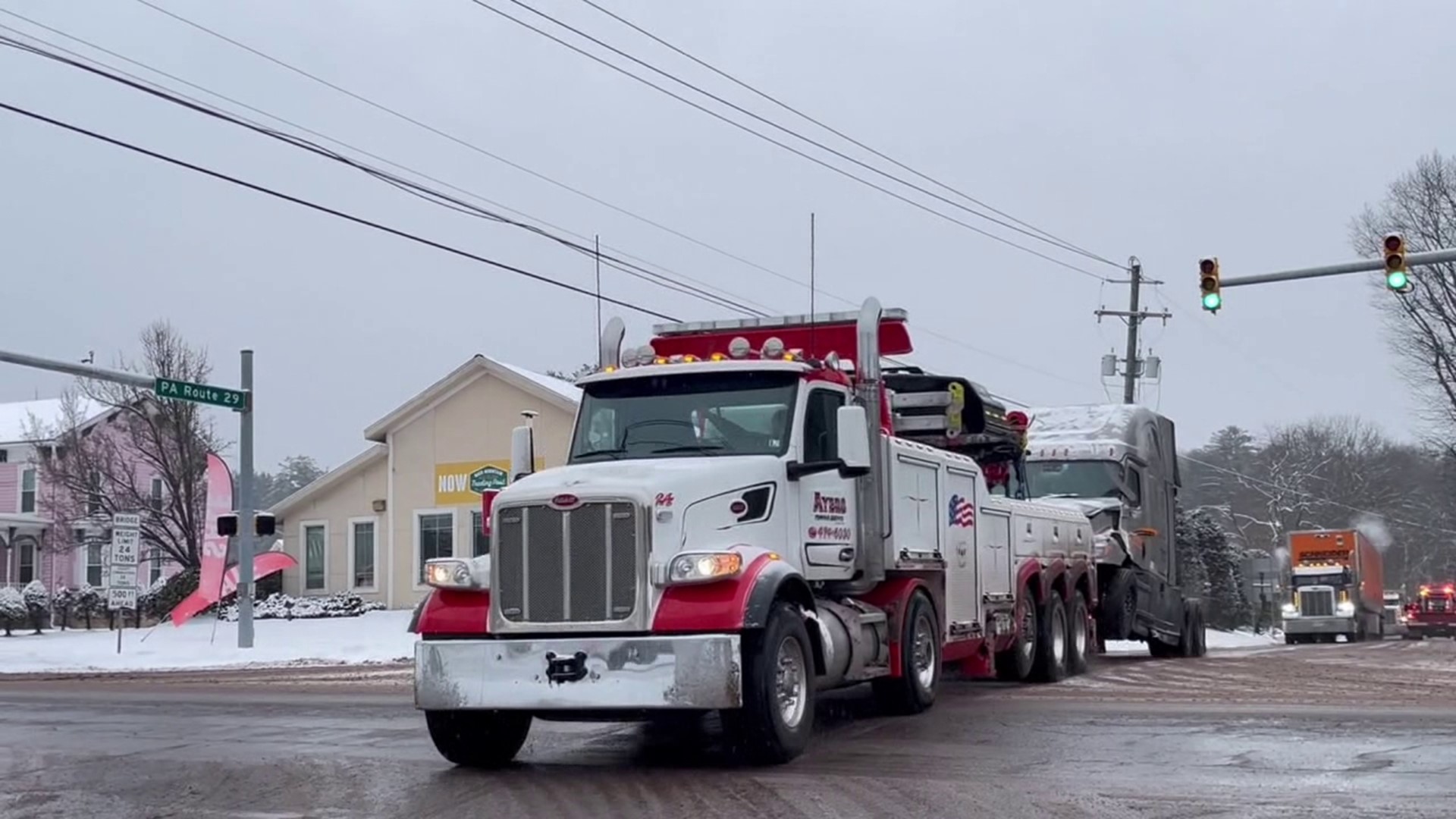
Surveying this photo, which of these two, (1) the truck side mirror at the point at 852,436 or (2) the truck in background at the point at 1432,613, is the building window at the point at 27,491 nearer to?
(2) the truck in background at the point at 1432,613

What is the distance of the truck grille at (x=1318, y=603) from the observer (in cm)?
4794

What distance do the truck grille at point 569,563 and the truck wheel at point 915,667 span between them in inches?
134

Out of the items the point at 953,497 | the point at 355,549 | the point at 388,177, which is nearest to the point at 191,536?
the point at 355,549

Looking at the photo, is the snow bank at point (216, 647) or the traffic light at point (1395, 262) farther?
the snow bank at point (216, 647)

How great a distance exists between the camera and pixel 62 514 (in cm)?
4716

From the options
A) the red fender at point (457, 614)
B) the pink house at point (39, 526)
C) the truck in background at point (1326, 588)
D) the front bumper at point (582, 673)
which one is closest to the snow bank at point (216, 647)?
the pink house at point (39, 526)

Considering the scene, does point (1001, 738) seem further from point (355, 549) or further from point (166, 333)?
point (166, 333)

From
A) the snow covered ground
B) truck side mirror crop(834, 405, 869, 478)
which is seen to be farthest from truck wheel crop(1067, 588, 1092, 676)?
truck side mirror crop(834, 405, 869, 478)

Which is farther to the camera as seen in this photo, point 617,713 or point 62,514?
point 62,514

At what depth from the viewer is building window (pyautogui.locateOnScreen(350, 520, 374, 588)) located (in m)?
39.8

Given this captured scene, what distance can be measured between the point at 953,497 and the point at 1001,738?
11.0 feet

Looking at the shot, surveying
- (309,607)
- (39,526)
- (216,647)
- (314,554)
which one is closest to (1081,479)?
(216,647)

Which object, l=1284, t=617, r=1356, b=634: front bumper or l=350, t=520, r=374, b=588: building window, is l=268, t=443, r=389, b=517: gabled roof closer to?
l=350, t=520, r=374, b=588: building window

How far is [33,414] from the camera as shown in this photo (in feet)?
187
